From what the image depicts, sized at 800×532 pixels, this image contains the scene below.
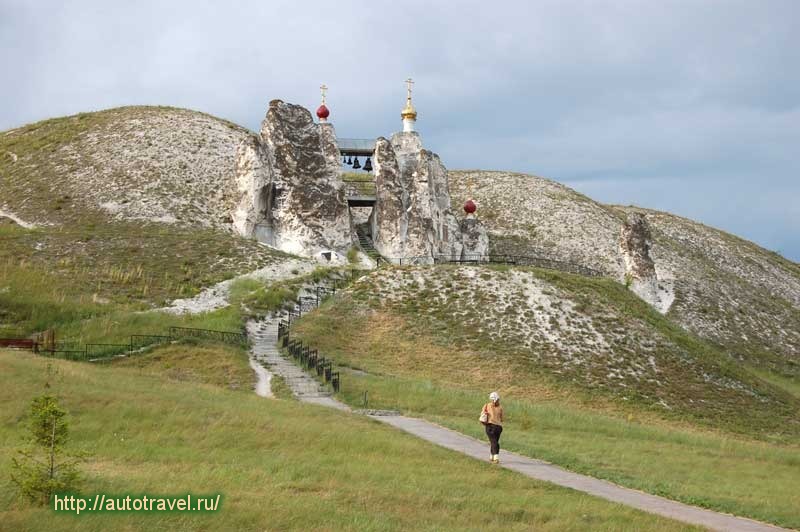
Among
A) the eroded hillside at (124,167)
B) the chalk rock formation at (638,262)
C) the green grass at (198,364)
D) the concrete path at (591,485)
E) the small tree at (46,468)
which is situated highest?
the eroded hillside at (124,167)

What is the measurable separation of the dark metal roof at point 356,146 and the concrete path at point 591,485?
154 feet

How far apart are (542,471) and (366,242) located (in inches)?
1775

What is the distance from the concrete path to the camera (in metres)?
16.6

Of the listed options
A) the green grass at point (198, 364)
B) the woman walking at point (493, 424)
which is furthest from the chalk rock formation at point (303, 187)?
the woman walking at point (493, 424)

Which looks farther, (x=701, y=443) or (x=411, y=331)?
(x=411, y=331)

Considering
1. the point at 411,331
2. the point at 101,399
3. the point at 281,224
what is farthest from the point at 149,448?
the point at 281,224

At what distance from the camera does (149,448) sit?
789 inches

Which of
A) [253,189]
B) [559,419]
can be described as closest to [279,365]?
[559,419]

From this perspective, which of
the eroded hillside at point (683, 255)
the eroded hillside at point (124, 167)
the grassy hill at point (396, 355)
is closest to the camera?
the grassy hill at point (396, 355)

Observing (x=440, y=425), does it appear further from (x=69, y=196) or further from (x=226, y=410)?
(x=69, y=196)

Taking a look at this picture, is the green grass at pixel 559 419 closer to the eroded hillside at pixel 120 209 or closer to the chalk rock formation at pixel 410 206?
the eroded hillside at pixel 120 209

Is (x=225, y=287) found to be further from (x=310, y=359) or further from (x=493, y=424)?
(x=493, y=424)

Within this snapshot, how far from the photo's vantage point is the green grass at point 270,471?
14.4 meters

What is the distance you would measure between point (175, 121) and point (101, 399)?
59.4 meters
